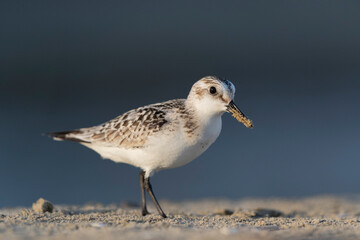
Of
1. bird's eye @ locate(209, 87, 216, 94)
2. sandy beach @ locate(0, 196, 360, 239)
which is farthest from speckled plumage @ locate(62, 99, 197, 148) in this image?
sandy beach @ locate(0, 196, 360, 239)

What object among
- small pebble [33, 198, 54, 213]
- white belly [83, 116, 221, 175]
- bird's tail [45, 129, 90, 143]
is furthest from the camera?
bird's tail [45, 129, 90, 143]

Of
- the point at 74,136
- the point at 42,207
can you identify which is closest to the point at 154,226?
the point at 42,207

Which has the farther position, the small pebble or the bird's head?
the small pebble

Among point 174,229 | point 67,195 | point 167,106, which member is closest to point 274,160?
point 67,195

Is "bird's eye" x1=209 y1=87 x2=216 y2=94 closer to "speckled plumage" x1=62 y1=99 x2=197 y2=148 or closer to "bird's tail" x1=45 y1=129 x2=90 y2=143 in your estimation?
"speckled plumage" x1=62 y1=99 x2=197 y2=148

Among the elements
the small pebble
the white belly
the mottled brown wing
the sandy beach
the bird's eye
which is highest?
the bird's eye

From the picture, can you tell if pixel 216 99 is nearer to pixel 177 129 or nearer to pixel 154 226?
pixel 177 129

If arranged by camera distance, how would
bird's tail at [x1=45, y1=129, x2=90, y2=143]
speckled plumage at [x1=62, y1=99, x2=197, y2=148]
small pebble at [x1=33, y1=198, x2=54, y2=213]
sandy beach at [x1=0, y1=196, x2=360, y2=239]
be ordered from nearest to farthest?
sandy beach at [x1=0, y1=196, x2=360, y2=239] → speckled plumage at [x1=62, y1=99, x2=197, y2=148] → small pebble at [x1=33, y1=198, x2=54, y2=213] → bird's tail at [x1=45, y1=129, x2=90, y2=143]

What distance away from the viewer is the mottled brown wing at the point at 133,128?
6766 mm

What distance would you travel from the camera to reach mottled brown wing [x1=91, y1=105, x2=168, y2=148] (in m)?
6.77

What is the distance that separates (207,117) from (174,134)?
0.41 meters

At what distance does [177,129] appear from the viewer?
6602 millimetres

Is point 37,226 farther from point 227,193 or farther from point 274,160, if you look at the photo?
point 274,160

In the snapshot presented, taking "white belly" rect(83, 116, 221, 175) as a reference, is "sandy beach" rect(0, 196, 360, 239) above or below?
below
